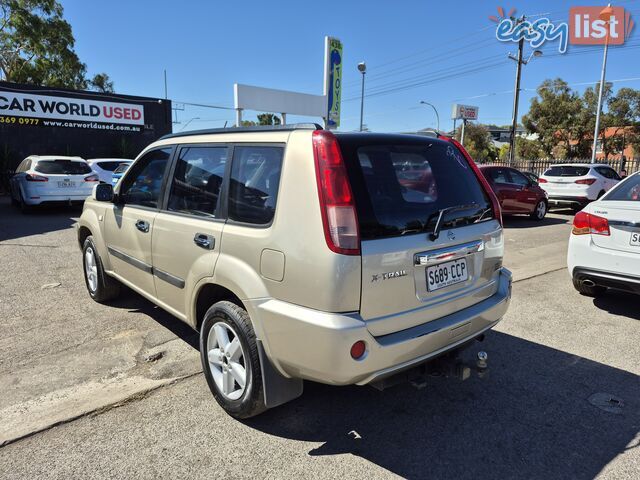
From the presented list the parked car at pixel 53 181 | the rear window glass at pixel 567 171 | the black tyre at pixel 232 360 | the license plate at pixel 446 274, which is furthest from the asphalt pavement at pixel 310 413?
the rear window glass at pixel 567 171

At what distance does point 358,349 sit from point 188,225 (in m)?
1.56

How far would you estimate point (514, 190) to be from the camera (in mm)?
12398

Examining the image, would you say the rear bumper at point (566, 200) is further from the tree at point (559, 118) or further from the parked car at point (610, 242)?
the tree at point (559, 118)

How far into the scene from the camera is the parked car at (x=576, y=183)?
14.0m

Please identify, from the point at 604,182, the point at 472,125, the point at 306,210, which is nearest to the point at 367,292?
the point at 306,210

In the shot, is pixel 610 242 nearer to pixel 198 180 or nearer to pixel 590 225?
pixel 590 225

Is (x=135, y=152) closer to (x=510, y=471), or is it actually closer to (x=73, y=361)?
(x=73, y=361)

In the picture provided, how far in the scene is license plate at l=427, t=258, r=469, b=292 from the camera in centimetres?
267

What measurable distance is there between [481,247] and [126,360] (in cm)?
291

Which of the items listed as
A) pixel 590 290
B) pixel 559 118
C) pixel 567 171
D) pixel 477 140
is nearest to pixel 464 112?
pixel 559 118

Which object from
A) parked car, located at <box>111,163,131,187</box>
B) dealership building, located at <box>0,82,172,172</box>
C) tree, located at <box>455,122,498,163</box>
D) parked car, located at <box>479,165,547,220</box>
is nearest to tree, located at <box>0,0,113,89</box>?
dealership building, located at <box>0,82,172,172</box>

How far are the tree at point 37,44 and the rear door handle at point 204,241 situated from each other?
32.4 metres

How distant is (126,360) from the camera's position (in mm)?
3801

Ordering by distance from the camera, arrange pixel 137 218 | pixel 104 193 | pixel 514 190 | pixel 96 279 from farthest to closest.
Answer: pixel 514 190 < pixel 96 279 < pixel 104 193 < pixel 137 218
